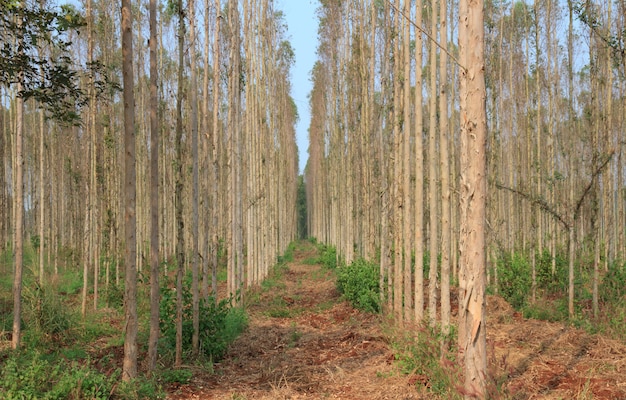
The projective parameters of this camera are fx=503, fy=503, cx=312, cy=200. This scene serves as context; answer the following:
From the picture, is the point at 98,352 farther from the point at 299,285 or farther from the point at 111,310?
the point at 299,285

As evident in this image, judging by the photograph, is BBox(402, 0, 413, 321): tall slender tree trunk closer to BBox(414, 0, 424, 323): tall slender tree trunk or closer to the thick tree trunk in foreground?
BBox(414, 0, 424, 323): tall slender tree trunk

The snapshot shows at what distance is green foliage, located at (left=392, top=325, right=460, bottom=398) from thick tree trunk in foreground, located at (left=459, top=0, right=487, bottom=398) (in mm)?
910

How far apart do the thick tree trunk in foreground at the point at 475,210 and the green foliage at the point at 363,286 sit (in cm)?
644

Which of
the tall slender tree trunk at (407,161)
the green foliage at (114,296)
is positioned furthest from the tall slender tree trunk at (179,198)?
the green foliage at (114,296)

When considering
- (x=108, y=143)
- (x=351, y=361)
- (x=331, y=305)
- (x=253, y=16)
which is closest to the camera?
(x=351, y=361)

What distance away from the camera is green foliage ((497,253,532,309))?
35.3 feet

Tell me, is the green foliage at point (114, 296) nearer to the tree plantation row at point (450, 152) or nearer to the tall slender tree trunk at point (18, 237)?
the tall slender tree trunk at point (18, 237)

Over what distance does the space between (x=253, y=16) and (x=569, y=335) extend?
11.7m

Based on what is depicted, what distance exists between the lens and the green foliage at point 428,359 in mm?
5227

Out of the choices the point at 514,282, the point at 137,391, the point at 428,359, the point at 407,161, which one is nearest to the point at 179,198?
the point at 137,391

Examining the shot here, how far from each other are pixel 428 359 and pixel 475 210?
2.69 meters

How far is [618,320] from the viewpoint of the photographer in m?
7.99

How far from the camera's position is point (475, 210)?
399 centimetres

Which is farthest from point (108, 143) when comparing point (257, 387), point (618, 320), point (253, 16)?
point (618, 320)
